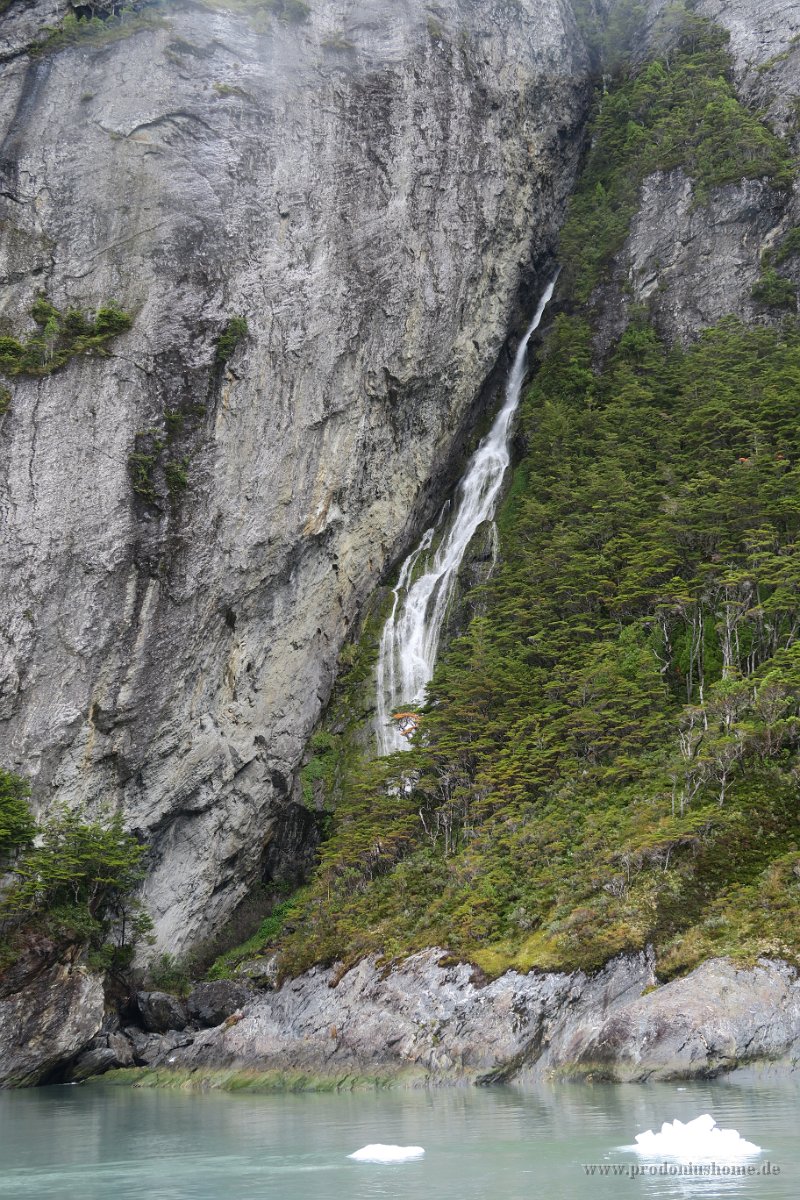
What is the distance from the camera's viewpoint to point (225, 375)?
109 feet

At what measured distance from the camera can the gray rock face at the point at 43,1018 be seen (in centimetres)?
2402

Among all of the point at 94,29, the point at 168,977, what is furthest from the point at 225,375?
the point at 168,977

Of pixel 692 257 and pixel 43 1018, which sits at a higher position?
pixel 692 257

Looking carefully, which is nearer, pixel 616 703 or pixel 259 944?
pixel 616 703

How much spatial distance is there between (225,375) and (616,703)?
16.8 metres

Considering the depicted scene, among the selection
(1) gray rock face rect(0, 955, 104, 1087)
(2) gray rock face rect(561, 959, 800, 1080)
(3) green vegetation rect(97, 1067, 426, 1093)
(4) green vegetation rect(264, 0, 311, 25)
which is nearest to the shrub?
(1) gray rock face rect(0, 955, 104, 1087)

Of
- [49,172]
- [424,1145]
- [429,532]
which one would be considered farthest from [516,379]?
[424,1145]

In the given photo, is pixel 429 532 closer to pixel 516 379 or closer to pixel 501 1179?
pixel 516 379

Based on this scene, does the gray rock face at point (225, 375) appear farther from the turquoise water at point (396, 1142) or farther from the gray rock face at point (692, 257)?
the turquoise water at point (396, 1142)

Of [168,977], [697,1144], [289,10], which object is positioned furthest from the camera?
[289,10]

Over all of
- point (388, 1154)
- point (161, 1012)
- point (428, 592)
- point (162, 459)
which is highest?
point (162, 459)

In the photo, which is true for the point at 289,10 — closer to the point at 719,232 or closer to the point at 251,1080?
the point at 719,232

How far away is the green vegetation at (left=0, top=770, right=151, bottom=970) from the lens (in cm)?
2547

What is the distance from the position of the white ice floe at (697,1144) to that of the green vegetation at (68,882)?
19.0 meters
